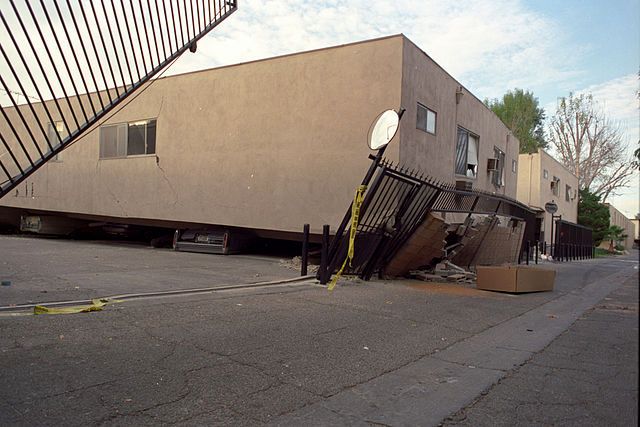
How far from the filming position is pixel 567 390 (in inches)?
174

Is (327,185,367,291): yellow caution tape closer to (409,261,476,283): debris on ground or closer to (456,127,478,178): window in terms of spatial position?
(409,261,476,283): debris on ground

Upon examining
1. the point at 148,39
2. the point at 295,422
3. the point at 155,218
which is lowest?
the point at 295,422

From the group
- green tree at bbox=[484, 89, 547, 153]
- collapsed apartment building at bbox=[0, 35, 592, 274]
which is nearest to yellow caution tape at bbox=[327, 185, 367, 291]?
collapsed apartment building at bbox=[0, 35, 592, 274]

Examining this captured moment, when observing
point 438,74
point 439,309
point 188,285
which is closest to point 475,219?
point 438,74

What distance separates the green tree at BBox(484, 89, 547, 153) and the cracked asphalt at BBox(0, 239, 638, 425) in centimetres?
3684

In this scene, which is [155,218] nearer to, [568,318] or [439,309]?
[439,309]

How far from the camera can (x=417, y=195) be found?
34.3 feet

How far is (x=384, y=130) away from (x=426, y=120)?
4.03m

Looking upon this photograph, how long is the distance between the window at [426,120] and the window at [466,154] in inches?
82.2

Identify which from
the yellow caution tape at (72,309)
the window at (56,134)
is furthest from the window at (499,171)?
the yellow caution tape at (72,309)

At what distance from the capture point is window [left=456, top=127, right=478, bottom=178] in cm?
1508

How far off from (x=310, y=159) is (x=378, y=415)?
368 inches

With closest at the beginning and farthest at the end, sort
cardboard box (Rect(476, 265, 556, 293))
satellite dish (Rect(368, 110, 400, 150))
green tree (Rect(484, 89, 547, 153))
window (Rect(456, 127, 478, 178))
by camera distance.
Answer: satellite dish (Rect(368, 110, 400, 150)) → cardboard box (Rect(476, 265, 556, 293)) → window (Rect(456, 127, 478, 178)) → green tree (Rect(484, 89, 547, 153))

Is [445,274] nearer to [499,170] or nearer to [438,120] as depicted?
[438,120]
